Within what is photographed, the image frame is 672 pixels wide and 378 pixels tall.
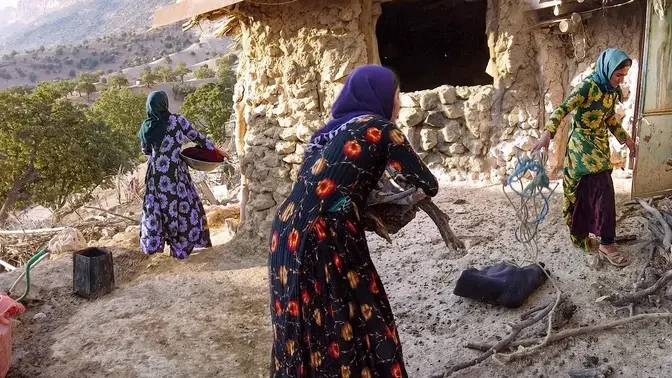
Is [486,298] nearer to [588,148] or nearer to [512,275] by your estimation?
[512,275]

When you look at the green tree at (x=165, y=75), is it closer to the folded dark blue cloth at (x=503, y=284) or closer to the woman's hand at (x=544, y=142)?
the folded dark blue cloth at (x=503, y=284)

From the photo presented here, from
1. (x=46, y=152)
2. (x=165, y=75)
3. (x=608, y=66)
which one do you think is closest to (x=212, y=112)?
(x=46, y=152)

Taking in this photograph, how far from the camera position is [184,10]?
4797mm

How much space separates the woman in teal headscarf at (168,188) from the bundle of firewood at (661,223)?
3.46 m

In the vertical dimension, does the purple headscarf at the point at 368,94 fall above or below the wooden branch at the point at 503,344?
above

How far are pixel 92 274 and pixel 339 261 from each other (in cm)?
325

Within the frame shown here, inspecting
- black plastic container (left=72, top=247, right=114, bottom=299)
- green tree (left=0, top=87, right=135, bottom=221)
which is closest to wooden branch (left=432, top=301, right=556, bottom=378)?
black plastic container (left=72, top=247, right=114, bottom=299)

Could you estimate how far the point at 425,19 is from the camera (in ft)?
27.8

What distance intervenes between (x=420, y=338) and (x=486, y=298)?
467mm

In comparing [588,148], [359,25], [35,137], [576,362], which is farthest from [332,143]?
[35,137]

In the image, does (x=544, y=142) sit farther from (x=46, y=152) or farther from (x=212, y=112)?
(x=212, y=112)

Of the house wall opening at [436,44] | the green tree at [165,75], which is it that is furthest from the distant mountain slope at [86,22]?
the house wall opening at [436,44]

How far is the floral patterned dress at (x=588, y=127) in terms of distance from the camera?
10.3 feet

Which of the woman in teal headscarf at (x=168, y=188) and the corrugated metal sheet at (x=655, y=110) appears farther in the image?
the woman in teal headscarf at (x=168, y=188)
